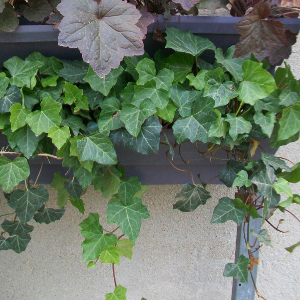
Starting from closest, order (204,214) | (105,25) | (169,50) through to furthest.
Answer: (105,25) → (169,50) → (204,214)

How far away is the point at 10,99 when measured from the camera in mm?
512

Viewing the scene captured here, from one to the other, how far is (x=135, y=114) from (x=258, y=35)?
0.24 meters

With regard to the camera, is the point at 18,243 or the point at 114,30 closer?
the point at 114,30

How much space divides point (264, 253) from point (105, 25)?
33.3 inches

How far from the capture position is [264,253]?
0.91 meters

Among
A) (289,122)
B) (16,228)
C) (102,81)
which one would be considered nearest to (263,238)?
(289,122)

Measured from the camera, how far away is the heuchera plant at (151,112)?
483 millimetres

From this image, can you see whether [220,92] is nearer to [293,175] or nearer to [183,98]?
[183,98]

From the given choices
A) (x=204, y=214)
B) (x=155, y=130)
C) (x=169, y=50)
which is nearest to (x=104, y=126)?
(x=155, y=130)

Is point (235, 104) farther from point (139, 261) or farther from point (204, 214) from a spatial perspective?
point (139, 261)

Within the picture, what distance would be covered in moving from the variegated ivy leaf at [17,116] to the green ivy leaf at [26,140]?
2 cm

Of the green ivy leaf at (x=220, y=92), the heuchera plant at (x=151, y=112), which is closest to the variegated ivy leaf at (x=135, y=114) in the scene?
the heuchera plant at (x=151, y=112)

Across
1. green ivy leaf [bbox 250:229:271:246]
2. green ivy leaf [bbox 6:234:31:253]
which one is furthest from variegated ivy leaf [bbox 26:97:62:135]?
green ivy leaf [bbox 250:229:271:246]

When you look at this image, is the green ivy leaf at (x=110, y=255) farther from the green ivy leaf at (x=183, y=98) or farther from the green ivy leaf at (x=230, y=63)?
the green ivy leaf at (x=230, y=63)
